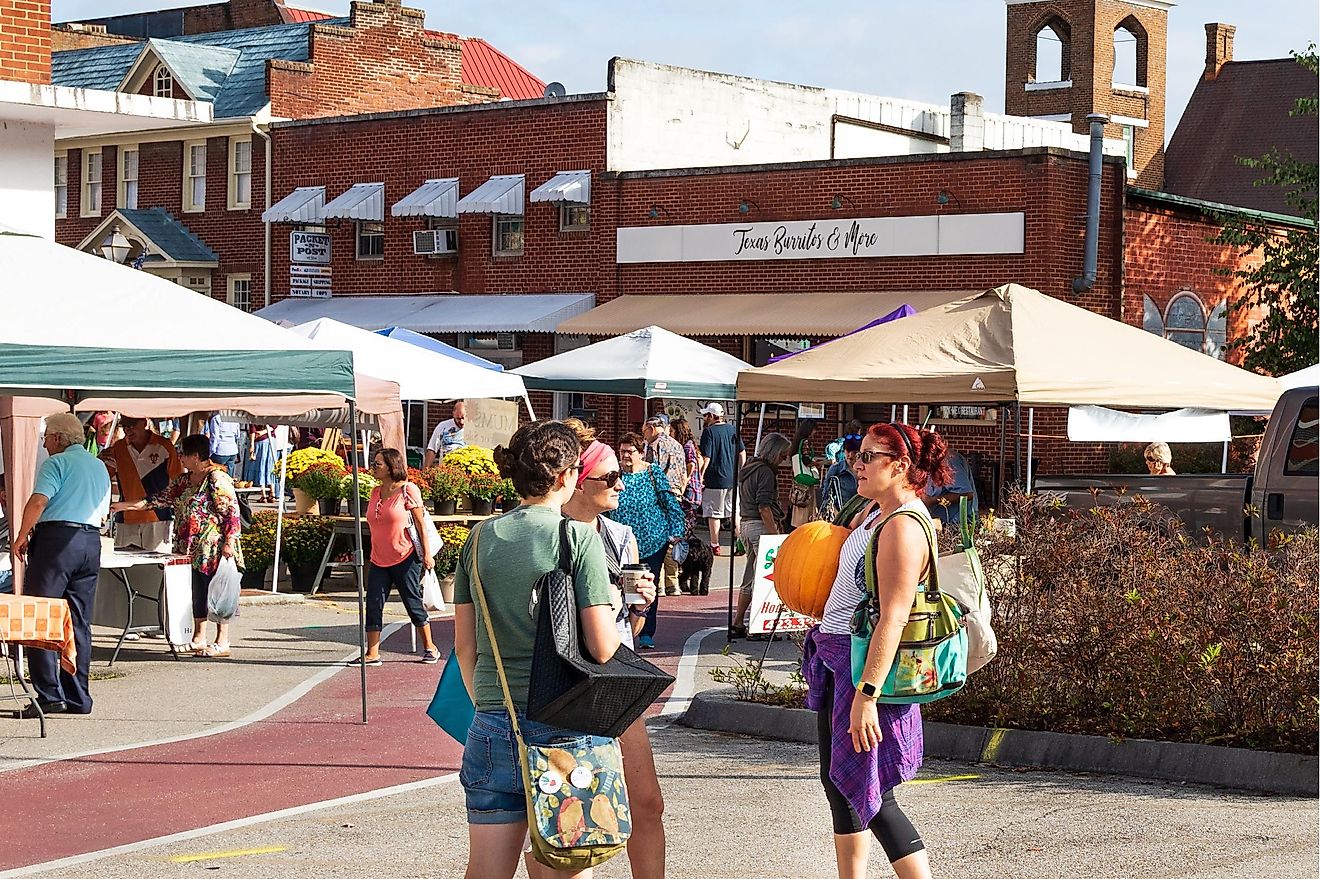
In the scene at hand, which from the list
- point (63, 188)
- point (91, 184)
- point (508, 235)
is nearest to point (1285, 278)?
point (508, 235)

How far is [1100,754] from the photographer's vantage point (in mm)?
9297

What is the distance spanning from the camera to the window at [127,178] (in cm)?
4216

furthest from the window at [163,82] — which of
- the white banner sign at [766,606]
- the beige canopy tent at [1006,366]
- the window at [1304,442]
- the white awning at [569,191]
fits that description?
Result: the window at [1304,442]

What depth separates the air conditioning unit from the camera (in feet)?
122

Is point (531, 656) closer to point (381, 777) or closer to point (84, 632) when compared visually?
point (381, 777)

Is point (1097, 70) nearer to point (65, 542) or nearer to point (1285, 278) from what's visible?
point (1285, 278)

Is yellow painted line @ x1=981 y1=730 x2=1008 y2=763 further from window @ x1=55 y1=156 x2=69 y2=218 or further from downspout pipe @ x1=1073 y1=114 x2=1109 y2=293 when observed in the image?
window @ x1=55 y1=156 x2=69 y2=218

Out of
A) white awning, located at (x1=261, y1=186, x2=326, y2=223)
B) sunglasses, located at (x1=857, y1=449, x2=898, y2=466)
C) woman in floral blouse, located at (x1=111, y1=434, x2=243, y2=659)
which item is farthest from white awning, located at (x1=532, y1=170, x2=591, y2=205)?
sunglasses, located at (x1=857, y1=449, x2=898, y2=466)

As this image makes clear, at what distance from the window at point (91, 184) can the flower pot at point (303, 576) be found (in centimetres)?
2653

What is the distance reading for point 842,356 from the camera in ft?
46.4

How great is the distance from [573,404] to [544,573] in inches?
1158

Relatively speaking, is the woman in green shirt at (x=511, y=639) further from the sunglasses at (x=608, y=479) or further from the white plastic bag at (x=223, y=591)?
the white plastic bag at (x=223, y=591)

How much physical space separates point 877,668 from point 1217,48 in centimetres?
5717

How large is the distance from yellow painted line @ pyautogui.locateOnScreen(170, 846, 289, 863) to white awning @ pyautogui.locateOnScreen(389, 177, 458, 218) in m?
28.6
